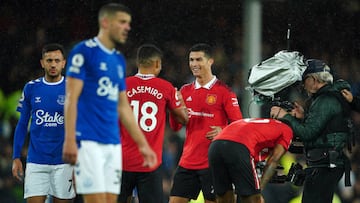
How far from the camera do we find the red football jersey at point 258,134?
7.26 metres

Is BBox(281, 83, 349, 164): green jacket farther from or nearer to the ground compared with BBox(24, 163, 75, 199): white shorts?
farther from the ground

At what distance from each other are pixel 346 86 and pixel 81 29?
5312mm

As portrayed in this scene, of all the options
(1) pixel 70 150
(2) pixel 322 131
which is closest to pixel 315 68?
(2) pixel 322 131

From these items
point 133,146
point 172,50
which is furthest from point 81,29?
point 133,146

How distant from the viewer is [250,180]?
7289 millimetres

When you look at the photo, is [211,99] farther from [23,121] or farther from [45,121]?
[23,121]

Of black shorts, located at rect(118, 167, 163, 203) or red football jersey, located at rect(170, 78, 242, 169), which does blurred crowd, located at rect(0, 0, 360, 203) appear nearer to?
red football jersey, located at rect(170, 78, 242, 169)

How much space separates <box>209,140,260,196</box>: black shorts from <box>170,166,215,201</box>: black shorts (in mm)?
763

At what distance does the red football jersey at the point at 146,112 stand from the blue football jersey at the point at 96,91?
1.58m

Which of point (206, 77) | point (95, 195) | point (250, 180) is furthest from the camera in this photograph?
point (206, 77)

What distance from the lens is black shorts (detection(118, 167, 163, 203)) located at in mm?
7535

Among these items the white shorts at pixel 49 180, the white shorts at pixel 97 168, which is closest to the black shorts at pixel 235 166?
the white shorts at pixel 49 180

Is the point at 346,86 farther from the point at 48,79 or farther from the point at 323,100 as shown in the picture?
the point at 48,79

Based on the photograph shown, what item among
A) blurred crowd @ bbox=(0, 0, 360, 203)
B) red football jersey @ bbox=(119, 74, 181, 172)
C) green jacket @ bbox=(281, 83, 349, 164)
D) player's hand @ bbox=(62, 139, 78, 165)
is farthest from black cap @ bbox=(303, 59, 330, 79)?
blurred crowd @ bbox=(0, 0, 360, 203)
